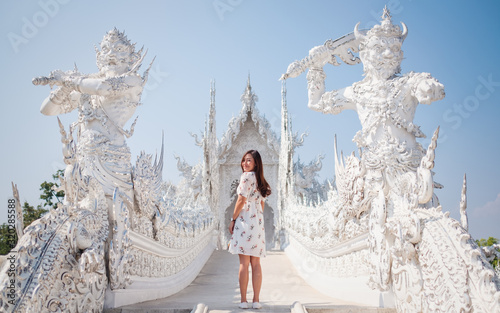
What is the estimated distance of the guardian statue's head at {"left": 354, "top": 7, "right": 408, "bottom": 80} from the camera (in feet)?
14.2

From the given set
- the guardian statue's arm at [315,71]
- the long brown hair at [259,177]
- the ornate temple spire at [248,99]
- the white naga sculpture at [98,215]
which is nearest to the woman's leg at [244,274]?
the long brown hair at [259,177]

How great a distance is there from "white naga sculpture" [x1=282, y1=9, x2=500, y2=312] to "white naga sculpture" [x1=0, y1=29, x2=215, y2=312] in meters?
1.88

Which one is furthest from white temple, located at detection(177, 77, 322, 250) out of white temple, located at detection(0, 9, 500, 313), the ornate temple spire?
white temple, located at detection(0, 9, 500, 313)

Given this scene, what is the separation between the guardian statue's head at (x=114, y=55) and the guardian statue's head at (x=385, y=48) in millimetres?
2311

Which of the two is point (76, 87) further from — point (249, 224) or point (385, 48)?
point (385, 48)

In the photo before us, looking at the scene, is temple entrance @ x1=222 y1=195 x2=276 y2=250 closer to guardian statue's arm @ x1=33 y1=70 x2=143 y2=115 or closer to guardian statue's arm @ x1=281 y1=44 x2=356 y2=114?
guardian statue's arm @ x1=281 y1=44 x2=356 y2=114

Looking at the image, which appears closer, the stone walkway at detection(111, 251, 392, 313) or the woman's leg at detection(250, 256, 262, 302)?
the stone walkway at detection(111, 251, 392, 313)

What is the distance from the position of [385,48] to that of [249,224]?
223 centimetres

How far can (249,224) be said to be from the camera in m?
3.62

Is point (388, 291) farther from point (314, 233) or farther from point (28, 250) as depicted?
point (314, 233)

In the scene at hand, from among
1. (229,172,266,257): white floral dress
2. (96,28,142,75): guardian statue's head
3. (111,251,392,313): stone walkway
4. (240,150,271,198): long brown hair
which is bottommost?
(111,251,392,313): stone walkway

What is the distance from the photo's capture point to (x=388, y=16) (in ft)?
14.4

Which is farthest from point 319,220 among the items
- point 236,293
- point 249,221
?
point 249,221

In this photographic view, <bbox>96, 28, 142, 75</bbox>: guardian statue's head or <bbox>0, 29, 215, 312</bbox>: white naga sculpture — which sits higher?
<bbox>96, 28, 142, 75</bbox>: guardian statue's head
